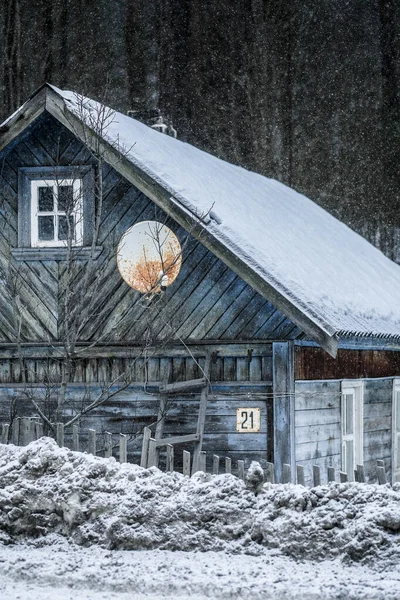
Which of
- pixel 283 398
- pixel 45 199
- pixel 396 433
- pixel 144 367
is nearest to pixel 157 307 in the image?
pixel 144 367

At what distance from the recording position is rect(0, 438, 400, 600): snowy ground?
7.80m

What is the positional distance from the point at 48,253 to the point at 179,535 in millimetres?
7176

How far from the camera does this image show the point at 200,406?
46.4 ft

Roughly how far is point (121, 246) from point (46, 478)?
5.85 m

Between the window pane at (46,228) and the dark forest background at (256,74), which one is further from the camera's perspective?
the dark forest background at (256,74)

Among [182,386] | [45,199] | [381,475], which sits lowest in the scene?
[381,475]

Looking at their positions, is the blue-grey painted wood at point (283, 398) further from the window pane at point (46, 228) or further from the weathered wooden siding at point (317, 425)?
the window pane at point (46, 228)

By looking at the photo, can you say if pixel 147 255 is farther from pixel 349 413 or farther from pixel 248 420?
pixel 349 413

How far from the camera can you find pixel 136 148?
14641 millimetres

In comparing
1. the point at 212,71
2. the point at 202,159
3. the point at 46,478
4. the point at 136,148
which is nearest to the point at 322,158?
the point at 212,71

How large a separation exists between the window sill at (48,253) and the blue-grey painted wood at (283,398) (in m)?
2.99

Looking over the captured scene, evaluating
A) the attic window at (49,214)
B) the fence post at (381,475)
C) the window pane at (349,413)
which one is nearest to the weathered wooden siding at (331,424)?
the window pane at (349,413)

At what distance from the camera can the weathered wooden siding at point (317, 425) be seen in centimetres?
1423

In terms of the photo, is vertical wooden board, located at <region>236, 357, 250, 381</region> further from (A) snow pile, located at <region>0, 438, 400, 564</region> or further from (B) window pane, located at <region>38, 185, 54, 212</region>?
(A) snow pile, located at <region>0, 438, 400, 564</region>
